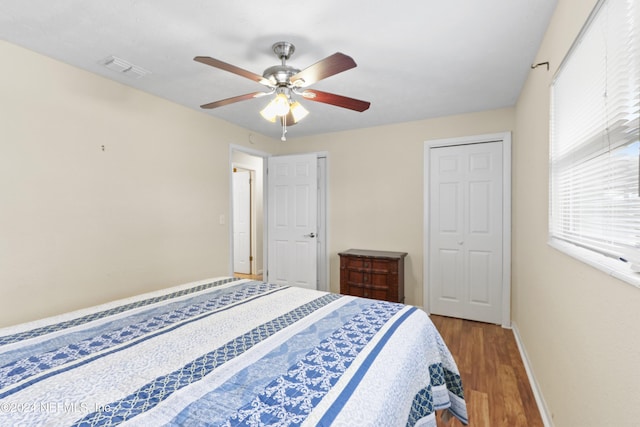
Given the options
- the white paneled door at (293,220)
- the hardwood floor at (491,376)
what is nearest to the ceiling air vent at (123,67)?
the white paneled door at (293,220)

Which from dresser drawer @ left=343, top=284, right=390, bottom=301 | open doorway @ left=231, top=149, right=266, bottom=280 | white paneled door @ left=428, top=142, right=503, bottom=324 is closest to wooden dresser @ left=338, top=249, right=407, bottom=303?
dresser drawer @ left=343, top=284, right=390, bottom=301

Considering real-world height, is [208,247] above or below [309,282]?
above

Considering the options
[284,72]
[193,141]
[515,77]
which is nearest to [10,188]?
[193,141]

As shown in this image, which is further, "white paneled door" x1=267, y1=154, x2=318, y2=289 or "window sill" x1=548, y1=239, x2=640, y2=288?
"white paneled door" x1=267, y1=154, x2=318, y2=289

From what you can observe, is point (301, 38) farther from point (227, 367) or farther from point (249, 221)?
point (249, 221)

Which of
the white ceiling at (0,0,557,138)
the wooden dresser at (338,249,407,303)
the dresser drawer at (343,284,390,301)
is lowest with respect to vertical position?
the dresser drawer at (343,284,390,301)

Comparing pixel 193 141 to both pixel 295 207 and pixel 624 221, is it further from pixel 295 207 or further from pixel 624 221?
pixel 624 221

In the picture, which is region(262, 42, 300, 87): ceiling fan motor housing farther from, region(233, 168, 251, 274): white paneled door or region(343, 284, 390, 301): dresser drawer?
region(233, 168, 251, 274): white paneled door

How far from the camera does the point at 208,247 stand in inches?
138

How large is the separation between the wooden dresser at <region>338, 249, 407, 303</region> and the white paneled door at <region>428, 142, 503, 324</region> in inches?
19.0

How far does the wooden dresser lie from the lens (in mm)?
3494

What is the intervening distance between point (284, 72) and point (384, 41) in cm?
69

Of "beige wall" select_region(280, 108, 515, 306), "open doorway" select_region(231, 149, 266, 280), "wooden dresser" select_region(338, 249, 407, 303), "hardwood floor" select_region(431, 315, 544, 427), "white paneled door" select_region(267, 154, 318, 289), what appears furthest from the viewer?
"open doorway" select_region(231, 149, 266, 280)

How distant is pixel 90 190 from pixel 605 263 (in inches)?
125
